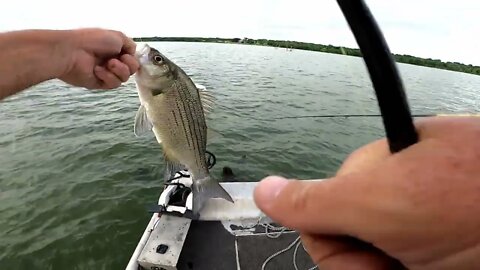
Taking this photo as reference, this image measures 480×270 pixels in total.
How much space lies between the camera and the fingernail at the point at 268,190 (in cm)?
79

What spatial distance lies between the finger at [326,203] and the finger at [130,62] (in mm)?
2460

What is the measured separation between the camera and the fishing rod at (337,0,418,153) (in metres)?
0.69

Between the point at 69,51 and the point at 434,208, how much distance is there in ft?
9.42

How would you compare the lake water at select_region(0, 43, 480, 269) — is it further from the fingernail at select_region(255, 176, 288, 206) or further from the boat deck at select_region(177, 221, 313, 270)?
the boat deck at select_region(177, 221, 313, 270)

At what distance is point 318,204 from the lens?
70 centimetres

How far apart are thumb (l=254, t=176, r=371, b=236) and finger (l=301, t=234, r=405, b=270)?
0.03 meters

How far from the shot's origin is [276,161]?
10469mm

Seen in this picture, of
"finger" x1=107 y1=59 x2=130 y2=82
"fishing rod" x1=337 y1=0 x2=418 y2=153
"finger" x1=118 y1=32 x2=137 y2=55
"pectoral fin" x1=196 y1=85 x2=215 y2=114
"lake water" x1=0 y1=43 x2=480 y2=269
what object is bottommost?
"lake water" x1=0 y1=43 x2=480 y2=269

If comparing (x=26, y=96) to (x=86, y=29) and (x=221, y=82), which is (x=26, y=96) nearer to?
(x=221, y=82)

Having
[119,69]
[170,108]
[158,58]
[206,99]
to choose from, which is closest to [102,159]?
[206,99]

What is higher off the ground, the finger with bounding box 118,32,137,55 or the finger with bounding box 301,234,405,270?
the finger with bounding box 118,32,137,55

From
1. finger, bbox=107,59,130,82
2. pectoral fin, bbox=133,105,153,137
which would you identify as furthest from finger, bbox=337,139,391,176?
pectoral fin, bbox=133,105,153,137

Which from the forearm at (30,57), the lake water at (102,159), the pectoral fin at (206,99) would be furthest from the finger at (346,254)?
the pectoral fin at (206,99)

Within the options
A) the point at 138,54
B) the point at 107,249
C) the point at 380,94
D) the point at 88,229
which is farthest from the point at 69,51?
the point at 88,229
